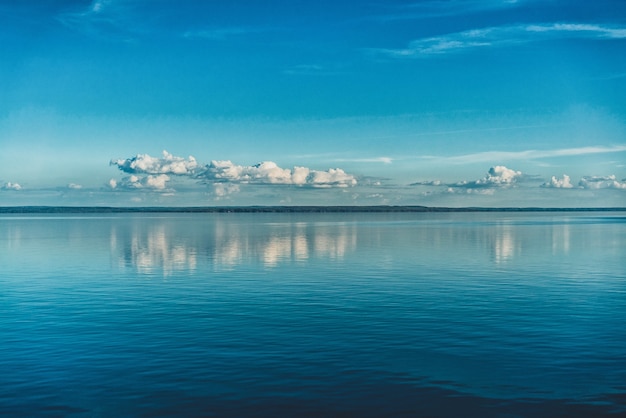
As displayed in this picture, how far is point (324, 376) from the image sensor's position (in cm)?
1783

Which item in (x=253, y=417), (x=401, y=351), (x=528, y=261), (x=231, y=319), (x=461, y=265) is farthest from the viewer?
(x=528, y=261)

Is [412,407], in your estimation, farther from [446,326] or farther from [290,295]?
[290,295]

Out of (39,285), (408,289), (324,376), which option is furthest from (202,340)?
(39,285)

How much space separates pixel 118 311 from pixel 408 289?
1571cm

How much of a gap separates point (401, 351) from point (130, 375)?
8.59m

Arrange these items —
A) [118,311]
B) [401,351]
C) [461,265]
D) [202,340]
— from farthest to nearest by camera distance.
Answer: [461,265]
[118,311]
[202,340]
[401,351]

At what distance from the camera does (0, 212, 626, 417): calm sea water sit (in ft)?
52.1

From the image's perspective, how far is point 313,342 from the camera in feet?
71.6

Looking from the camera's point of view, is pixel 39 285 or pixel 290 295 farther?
pixel 39 285

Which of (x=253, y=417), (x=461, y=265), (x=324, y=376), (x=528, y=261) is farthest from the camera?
(x=528, y=261)

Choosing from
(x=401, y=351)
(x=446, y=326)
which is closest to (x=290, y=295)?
(x=446, y=326)

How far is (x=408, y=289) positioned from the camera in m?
34.9

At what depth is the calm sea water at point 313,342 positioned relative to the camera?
52.1 ft

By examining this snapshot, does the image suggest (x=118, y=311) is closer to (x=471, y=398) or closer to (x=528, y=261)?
(x=471, y=398)
